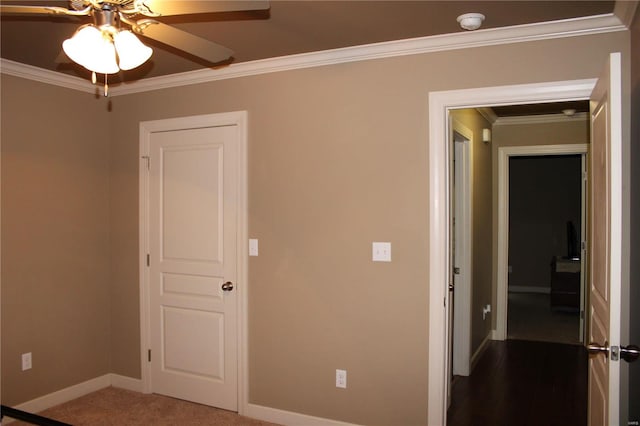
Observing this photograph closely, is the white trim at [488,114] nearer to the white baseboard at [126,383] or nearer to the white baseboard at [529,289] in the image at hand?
the white baseboard at [126,383]

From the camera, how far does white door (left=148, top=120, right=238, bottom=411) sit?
3.52 metres

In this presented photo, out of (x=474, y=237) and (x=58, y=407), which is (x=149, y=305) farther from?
(x=474, y=237)

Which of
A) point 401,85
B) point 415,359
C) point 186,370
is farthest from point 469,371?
point 401,85

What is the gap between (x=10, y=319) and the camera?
3375 millimetres

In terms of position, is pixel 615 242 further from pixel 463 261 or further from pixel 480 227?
pixel 480 227

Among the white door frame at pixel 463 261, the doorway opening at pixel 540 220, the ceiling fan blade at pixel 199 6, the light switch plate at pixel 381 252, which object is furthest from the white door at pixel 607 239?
the doorway opening at pixel 540 220

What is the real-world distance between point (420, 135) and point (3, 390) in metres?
3.17

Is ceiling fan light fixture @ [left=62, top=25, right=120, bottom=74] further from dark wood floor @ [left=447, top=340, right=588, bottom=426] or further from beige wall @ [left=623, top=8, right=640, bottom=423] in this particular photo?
dark wood floor @ [left=447, top=340, right=588, bottom=426]

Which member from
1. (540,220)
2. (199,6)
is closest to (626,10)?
(199,6)

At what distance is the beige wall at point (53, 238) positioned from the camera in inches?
133

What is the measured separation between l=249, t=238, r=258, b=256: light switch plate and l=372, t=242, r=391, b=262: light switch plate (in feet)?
2.74

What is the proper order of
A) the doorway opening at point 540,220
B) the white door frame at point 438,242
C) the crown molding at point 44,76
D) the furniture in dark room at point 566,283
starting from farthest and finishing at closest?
the doorway opening at point 540,220, the furniture in dark room at point 566,283, the crown molding at point 44,76, the white door frame at point 438,242

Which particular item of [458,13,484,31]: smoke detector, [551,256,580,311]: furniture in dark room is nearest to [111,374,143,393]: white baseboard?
[458,13,484,31]: smoke detector

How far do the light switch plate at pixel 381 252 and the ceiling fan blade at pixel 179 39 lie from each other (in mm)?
1464
